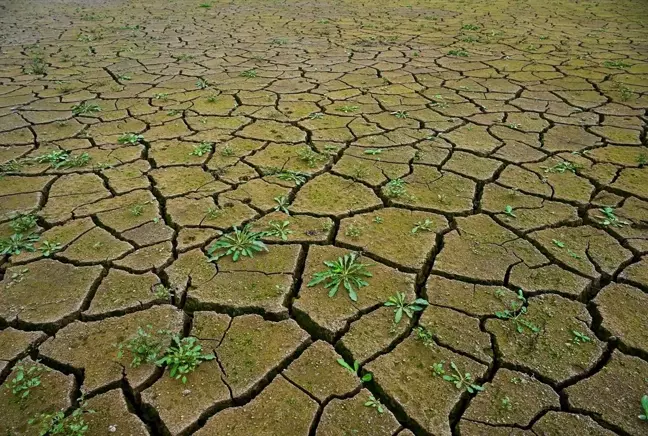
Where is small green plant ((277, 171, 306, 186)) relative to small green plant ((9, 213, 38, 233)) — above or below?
above

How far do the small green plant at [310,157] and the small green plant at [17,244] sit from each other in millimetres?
1542

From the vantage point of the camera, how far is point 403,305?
5.72ft

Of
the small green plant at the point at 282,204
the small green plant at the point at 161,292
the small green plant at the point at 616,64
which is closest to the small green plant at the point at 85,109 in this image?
the small green plant at the point at 282,204

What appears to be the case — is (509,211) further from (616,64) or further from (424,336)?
(616,64)

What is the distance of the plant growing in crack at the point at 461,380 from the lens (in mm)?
1427

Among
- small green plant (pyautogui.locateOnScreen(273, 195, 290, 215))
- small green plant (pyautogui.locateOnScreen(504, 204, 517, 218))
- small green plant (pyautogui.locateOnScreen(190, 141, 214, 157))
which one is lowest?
small green plant (pyautogui.locateOnScreen(190, 141, 214, 157))

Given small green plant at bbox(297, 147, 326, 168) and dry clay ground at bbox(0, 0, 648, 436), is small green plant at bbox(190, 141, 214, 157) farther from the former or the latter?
small green plant at bbox(297, 147, 326, 168)

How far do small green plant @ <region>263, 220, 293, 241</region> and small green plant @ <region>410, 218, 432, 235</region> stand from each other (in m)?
0.62

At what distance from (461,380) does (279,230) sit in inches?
43.7

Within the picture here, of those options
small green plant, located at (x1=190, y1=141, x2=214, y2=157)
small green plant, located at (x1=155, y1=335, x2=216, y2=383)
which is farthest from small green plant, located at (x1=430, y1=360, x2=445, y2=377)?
small green plant, located at (x1=190, y1=141, x2=214, y2=157)

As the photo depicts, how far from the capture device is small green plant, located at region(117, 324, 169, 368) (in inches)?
59.9

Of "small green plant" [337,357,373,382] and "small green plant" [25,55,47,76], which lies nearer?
"small green plant" [337,357,373,382]

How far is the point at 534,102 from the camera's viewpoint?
374 centimetres

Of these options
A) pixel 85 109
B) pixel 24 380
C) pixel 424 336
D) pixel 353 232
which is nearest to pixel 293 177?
pixel 353 232
